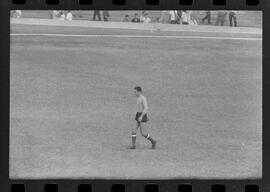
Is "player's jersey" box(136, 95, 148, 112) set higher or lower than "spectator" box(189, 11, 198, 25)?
lower

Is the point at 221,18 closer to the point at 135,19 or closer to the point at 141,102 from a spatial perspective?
the point at 135,19

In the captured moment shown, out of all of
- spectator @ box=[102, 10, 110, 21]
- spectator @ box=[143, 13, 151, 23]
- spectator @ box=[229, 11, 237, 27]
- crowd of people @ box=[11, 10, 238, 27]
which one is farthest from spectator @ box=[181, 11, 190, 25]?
spectator @ box=[102, 10, 110, 21]

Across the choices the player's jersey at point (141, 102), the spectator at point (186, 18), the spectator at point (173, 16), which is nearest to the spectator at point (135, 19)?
the spectator at point (173, 16)

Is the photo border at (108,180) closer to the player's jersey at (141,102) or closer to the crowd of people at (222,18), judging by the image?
the player's jersey at (141,102)

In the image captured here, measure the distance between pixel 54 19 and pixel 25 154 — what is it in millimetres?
7254

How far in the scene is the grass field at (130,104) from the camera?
52.3 ft

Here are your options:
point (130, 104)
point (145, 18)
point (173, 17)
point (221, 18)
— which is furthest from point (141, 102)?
point (145, 18)

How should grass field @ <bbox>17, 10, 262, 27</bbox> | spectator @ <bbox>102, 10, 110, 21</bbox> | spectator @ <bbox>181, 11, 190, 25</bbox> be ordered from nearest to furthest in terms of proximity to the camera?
grass field @ <bbox>17, 10, 262, 27</bbox> < spectator @ <bbox>181, 11, 190, 25</bbox> < spectator @ <bbox>102, 10, 110, 21</bbox>

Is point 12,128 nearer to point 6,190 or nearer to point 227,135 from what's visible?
point 227,135

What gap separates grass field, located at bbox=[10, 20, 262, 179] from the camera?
15930mm

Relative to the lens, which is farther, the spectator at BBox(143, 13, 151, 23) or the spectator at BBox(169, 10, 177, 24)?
the spectator at BBox(143, 13, 151, 23)

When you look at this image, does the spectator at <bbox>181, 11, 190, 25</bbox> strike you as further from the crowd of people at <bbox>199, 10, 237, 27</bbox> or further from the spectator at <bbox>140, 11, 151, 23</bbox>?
the spectator at <bbox>140, 11, 151, 23</bbox>

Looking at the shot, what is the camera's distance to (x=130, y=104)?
63.0ft

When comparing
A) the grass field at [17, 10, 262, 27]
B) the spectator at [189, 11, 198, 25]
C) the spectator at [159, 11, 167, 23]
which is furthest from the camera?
the spectator at [159, 11, 167, 23]
